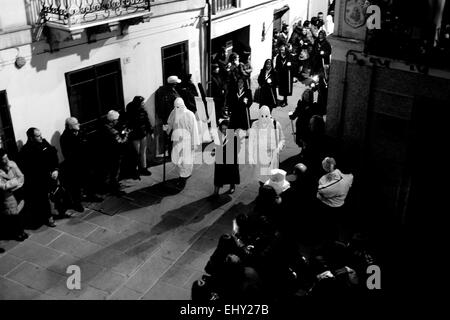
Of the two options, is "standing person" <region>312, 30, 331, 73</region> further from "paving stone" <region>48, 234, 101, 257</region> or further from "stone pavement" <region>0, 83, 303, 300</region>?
"paving stone" <region>48, 234, 101, 257</region>

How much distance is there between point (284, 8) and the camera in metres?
20.6

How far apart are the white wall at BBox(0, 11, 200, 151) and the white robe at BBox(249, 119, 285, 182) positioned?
3.40 metres

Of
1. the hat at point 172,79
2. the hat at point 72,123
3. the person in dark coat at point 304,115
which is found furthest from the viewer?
the hat at point 172,79

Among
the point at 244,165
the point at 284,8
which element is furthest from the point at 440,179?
the point at 284,8

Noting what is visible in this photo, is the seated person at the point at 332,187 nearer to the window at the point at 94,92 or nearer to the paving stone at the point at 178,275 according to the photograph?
the paving stone at the point at 178,275

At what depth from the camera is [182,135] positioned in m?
11.6

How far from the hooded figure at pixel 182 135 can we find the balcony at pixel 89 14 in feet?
6.87

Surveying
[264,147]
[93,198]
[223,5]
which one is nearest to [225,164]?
[264,147]

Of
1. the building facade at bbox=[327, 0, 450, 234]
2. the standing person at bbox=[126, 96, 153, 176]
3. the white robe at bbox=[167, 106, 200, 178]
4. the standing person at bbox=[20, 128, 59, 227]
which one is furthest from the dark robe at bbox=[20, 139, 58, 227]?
the building facade at bbox=[327, 0, 450, 234]

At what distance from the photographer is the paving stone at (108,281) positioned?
8.48 metres

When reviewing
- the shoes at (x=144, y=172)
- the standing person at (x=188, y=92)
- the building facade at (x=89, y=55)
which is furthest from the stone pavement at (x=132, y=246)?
the standing person at (x=188, y=92)

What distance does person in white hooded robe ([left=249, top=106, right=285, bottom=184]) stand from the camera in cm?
1068

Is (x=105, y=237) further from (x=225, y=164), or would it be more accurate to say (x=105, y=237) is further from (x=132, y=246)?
(x=225, y=164)
